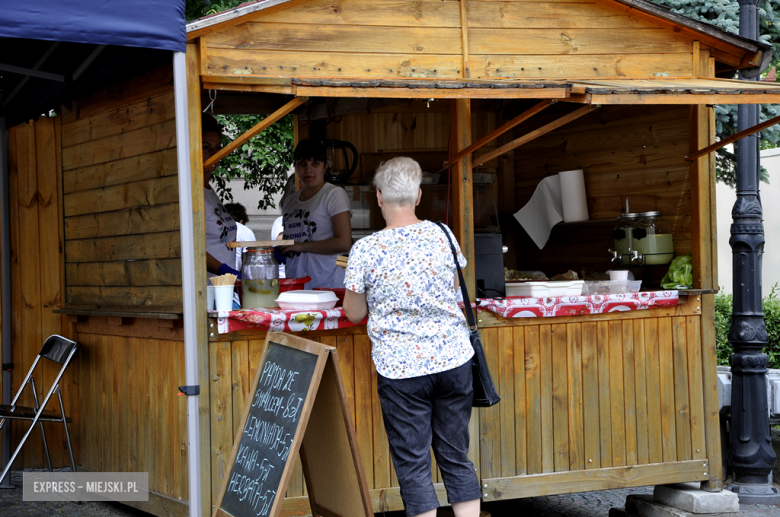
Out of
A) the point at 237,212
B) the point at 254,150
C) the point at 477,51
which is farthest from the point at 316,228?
the point at 254,150

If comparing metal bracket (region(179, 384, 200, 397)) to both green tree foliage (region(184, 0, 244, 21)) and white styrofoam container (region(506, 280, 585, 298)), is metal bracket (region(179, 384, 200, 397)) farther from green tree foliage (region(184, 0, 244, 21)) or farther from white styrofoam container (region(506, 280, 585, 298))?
green tree foliage (region(184, 0, 244, 21))

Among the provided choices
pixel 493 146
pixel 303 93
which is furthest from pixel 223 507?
pixel 493 146

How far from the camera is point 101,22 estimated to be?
3326 millimetres

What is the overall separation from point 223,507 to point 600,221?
12.0 feet

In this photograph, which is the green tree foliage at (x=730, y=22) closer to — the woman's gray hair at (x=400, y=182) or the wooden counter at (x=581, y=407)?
the wooden counter at (x=581, y=407)

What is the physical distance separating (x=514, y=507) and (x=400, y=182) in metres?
3.13

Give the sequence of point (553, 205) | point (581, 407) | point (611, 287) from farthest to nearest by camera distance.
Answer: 1. point (553, 205)
2. point (611, 287)
3. point (581, 407)

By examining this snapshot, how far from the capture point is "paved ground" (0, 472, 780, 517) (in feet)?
16.5

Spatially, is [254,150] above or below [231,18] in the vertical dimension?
above

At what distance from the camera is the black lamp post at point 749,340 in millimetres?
5527

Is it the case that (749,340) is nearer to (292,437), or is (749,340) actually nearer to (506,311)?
(506,311)

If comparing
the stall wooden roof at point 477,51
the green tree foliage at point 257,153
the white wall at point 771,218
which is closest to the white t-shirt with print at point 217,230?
the stall wooden roof at point 477,51

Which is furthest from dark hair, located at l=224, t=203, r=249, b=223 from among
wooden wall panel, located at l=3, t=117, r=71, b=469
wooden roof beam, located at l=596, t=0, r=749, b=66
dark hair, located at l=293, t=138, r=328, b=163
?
wooden roof beam, located at l=596, t=0, r=749, b=66

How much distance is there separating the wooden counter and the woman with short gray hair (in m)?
0.93
